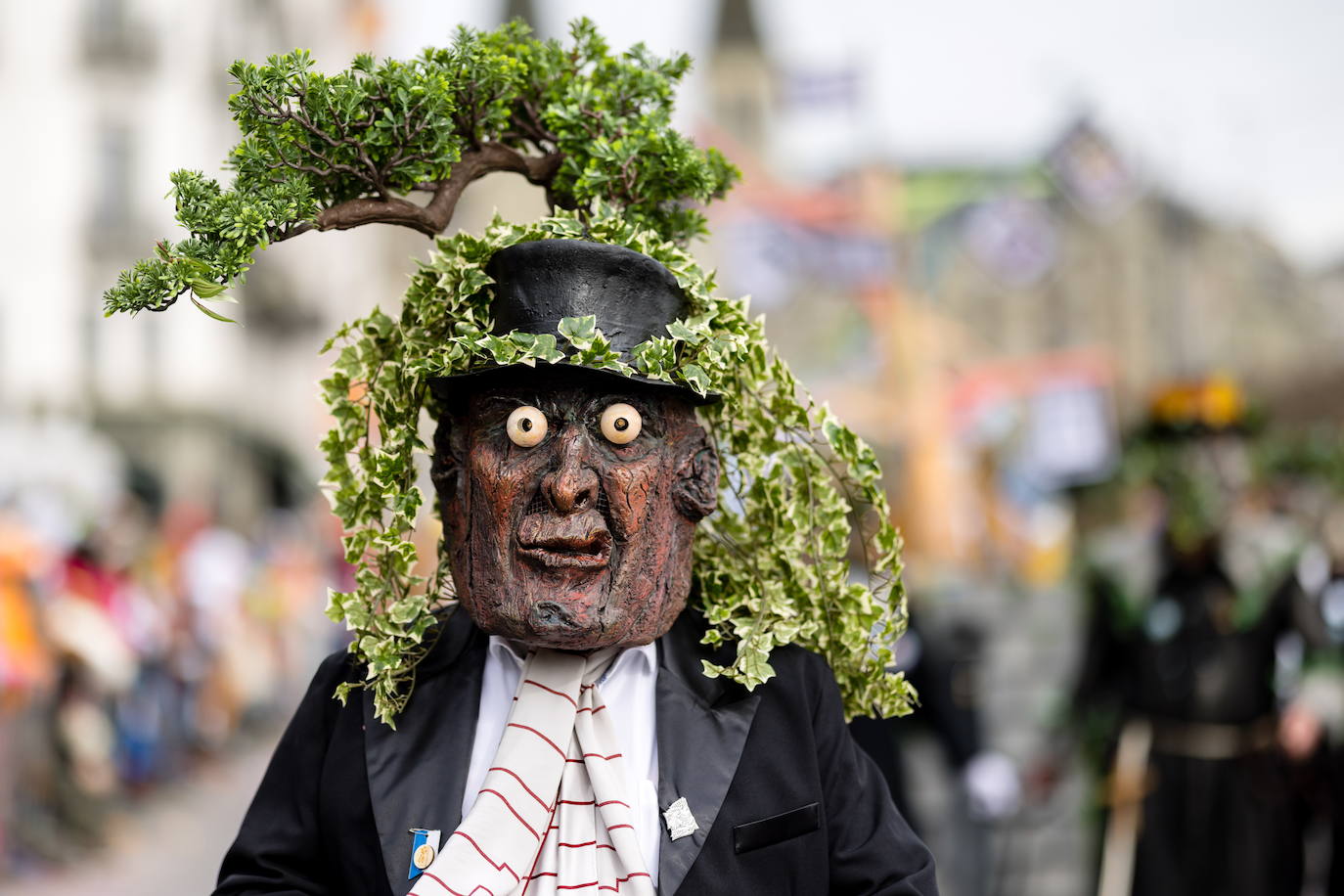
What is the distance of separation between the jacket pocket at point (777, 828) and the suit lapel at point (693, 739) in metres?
0.06

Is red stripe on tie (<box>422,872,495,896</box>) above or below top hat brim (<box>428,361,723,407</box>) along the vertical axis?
below

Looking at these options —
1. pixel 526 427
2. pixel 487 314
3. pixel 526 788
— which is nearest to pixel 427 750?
pixel 526 788

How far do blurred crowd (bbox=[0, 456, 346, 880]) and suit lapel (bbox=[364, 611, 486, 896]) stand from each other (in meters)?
5.42

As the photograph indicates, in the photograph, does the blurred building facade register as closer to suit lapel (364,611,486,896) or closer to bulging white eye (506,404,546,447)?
suit lapel (364,611,486,896)

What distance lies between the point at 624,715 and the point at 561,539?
0.38m

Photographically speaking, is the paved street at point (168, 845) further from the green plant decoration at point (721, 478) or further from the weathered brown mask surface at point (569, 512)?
the weathered brown mask surface at point (569, 512)

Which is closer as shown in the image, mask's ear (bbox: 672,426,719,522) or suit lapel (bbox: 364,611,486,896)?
suit lapel (bbox: 364,611,486,896)

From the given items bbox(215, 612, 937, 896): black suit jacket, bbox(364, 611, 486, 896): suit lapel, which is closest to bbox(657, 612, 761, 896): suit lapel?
bbox(215, 612, 937, 896): black suit jacket

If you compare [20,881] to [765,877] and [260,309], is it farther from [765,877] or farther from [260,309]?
[260,309]

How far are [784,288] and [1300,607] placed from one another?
66.5 feet

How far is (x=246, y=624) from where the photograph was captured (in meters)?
13.0

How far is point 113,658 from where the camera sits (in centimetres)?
842

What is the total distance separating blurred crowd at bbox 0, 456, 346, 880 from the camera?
25.9 feet

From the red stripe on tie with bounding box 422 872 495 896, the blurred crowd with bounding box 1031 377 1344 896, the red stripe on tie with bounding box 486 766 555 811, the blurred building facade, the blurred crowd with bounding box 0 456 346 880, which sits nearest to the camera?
the red stripe on tie with bounding box 422 872 495 896
